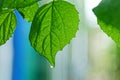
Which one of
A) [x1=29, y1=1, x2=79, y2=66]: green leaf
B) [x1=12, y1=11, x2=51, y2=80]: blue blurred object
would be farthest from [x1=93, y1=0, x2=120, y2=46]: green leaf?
[x1=12, y1=11, x2=51, y2=80]: blue blurred object

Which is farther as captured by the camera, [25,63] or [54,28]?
[25,63]

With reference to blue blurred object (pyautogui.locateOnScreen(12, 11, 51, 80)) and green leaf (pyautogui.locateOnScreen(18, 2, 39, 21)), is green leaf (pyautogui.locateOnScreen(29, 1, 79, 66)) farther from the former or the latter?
blue blurred object (pyautogui.locateOnScreen(12, 11, 51, 80))

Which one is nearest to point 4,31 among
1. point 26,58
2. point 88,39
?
point 26,58

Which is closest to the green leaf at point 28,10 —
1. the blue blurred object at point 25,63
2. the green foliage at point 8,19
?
the green foliage at point 8,19

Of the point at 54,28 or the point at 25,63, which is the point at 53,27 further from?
the point at 25,63

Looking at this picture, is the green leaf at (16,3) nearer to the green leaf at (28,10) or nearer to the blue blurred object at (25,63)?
the green leaf at (28,10)

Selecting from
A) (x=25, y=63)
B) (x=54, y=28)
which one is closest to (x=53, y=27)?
(x=54, y=28)
